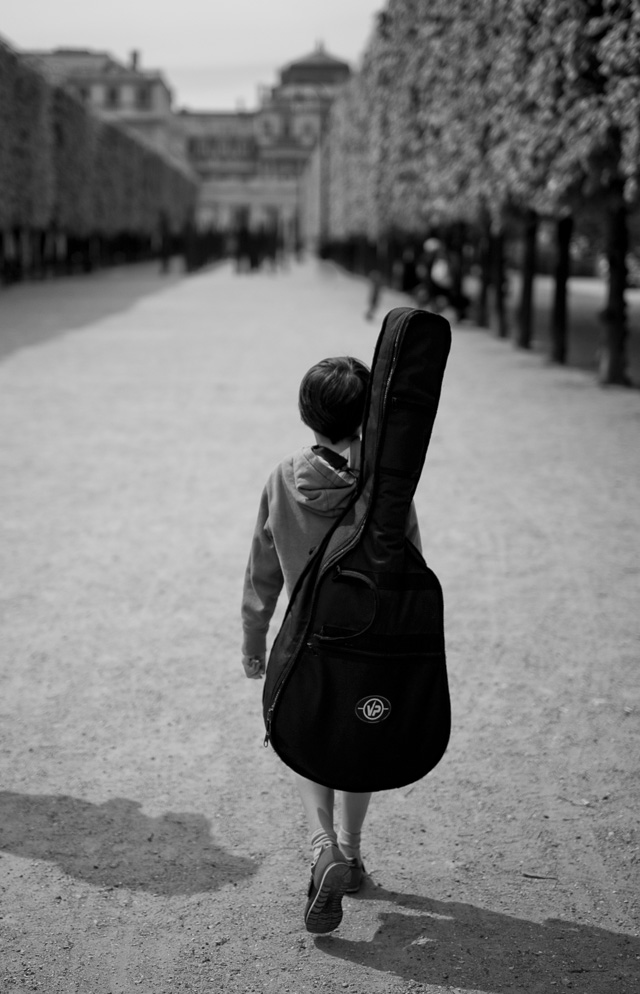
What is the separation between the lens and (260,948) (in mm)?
2668

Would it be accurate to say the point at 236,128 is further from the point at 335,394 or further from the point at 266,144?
the point at 335,394

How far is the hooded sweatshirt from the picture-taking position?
271 cm

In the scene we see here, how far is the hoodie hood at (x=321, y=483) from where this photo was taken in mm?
2703

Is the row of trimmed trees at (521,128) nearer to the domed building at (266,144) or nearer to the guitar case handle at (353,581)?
the guitar case handle at (353,581)

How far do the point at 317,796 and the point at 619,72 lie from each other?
9087 mm

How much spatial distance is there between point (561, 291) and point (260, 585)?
12.2 metres

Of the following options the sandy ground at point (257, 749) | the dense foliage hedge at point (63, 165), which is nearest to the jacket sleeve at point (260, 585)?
the sandy ground at point (257, 749)

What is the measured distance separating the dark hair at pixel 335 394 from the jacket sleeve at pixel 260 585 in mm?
245

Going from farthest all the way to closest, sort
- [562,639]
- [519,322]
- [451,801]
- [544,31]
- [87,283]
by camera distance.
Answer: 1. [87,283]
2. [519,322]
3. [544,31]
4. [562,639]
5. [451,801]

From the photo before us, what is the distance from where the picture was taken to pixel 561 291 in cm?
1446

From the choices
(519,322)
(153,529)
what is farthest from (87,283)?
(153,529)

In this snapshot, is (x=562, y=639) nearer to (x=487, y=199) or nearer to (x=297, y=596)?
(x=297, y=596)

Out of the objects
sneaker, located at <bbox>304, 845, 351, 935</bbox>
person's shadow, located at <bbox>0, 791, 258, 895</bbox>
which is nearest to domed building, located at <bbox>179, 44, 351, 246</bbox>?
person's shadow, located at <bbox>0, 791, 258, 895</bbox>

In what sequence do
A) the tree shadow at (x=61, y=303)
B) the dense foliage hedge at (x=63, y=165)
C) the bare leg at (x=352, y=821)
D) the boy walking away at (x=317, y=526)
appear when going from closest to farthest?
the boy walking away at (x=317, y=526) < the bare leg at (x=352, y=821) < the tree shadow at (x=61, y=303) < the dense foliage hedge at (x=63, y=165)
